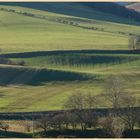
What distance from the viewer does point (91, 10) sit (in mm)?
131500

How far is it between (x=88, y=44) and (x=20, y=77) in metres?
27.5

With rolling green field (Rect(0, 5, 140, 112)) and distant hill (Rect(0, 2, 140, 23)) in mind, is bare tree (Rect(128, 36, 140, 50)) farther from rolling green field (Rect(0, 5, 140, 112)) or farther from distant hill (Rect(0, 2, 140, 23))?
distant hill (Rect(0, 2, 140, 23))

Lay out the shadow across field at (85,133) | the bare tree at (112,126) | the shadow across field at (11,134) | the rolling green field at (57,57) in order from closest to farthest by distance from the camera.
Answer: the bare tree at (112,126) → the shadow across field at (11,134) → the shadow across field at (85,133) → the rolling green field at (57,57)

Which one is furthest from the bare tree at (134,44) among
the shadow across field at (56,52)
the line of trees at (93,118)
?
the line of trees at (93,118)

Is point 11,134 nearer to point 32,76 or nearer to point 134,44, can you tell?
point 32,76

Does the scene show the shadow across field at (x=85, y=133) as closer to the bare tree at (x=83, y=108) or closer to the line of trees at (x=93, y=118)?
the line of trees at (x=93, y=118)

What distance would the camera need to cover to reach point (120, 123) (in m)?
36.7

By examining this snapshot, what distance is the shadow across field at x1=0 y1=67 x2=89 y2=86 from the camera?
58.9 meters

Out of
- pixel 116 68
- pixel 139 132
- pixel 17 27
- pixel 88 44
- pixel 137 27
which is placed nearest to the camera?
pixel 139 132

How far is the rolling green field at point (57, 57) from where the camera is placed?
170 ft

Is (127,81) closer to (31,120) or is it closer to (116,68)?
(116,68)

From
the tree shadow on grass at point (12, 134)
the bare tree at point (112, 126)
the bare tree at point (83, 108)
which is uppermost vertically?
the bare tree at point (112, 126)

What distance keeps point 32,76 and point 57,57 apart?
1317 cm

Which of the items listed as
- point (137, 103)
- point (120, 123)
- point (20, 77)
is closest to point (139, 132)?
point (120, 123)
